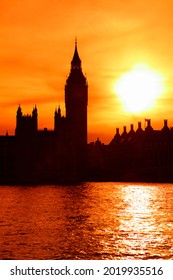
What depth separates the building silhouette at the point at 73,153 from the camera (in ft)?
271

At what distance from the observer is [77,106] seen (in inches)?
3939

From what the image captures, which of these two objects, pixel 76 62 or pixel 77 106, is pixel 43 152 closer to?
pixel 77 106

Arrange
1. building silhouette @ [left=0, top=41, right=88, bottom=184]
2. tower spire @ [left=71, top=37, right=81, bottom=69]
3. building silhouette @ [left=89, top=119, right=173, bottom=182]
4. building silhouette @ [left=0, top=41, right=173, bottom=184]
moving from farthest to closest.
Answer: tower spire @ [left=71, top=37, right=81, bottom=69] → building silhouette @ [left=0, top=41, right=88, bottom=184] → building silhouette @ [left=0, top=41, right=173, bottom=184] → building silhouette @ [left=89, top=119, right=173, bottom=182]

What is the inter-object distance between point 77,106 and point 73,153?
11.6 meters

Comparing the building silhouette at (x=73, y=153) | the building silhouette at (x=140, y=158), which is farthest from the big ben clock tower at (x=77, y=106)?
the building silhouette at (x=140, y=158)

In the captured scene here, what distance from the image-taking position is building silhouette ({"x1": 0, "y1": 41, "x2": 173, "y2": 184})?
271 ft

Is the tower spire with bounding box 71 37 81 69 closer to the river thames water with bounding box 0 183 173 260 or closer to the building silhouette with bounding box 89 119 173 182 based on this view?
the building silhouette with bounding box 89 119 173 182

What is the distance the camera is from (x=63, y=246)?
20078mm

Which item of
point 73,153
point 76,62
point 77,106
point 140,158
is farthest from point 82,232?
point 76,62

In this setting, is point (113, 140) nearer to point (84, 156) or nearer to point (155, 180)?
point (84, 156)

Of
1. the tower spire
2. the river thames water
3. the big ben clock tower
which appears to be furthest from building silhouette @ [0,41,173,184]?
the river thames water

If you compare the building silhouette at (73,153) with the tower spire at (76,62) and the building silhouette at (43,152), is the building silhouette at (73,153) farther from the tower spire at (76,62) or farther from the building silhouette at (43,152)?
the tower spire at (76,62)
